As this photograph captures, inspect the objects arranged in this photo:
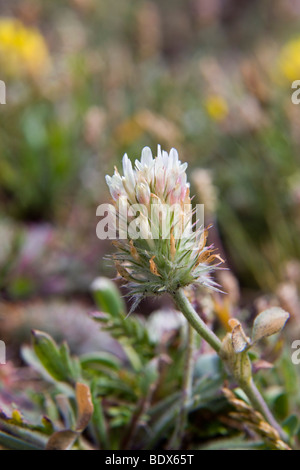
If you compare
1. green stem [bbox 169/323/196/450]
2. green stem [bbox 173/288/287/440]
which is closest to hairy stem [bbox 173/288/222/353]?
green stem [bbox 173/288/287/440]

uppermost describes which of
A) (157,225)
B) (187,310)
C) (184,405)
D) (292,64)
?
(292,64)

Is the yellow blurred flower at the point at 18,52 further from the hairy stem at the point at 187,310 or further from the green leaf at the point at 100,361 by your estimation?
the hairy stem at the point at 187,310

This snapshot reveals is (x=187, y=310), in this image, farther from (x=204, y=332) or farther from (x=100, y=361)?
(x=100, y=361)

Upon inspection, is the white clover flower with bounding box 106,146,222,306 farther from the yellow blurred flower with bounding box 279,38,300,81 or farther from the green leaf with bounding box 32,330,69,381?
the yellow blurred flower with bounding box 279,38,300,81

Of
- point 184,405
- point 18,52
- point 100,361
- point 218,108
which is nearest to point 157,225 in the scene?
point 184,405

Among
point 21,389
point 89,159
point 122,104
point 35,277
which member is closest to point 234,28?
point 122,104

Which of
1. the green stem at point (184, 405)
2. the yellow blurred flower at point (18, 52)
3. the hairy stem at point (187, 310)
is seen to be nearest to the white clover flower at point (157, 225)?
the hairy stem at point (187, 310)
